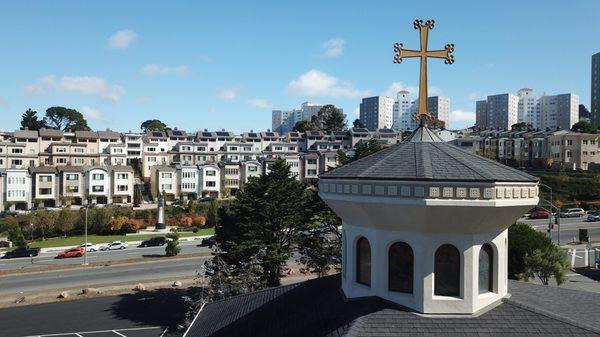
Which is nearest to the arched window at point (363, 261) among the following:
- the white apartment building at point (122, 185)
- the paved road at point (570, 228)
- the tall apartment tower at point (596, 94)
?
the paved road at point (570, 228)

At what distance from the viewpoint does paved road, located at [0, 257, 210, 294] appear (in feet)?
153

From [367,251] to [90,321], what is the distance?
98.2 ft

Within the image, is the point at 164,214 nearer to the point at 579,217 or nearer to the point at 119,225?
the point at 119,225

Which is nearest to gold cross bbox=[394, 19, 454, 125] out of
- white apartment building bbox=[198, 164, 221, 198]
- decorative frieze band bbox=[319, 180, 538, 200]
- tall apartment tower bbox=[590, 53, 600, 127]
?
decorative frieze band bbox=[319, 180, 538, 200]

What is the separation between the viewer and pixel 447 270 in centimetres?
1193

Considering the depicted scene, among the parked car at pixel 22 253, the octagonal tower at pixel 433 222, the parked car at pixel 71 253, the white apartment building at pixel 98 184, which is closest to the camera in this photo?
the octagonal tower at pixel 433 222

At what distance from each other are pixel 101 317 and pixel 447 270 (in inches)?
1271

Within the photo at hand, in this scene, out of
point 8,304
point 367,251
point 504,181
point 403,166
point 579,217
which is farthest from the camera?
point 579,217

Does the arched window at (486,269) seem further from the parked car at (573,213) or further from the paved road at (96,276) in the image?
the parked car at (573,213)

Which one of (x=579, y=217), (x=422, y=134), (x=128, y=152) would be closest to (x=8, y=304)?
(x=422, y=134)

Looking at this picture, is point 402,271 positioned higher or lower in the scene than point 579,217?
higher

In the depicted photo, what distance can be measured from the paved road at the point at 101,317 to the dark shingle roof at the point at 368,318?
52.9ft

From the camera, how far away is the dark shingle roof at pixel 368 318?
10.8 metres

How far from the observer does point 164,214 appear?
89.2 m
